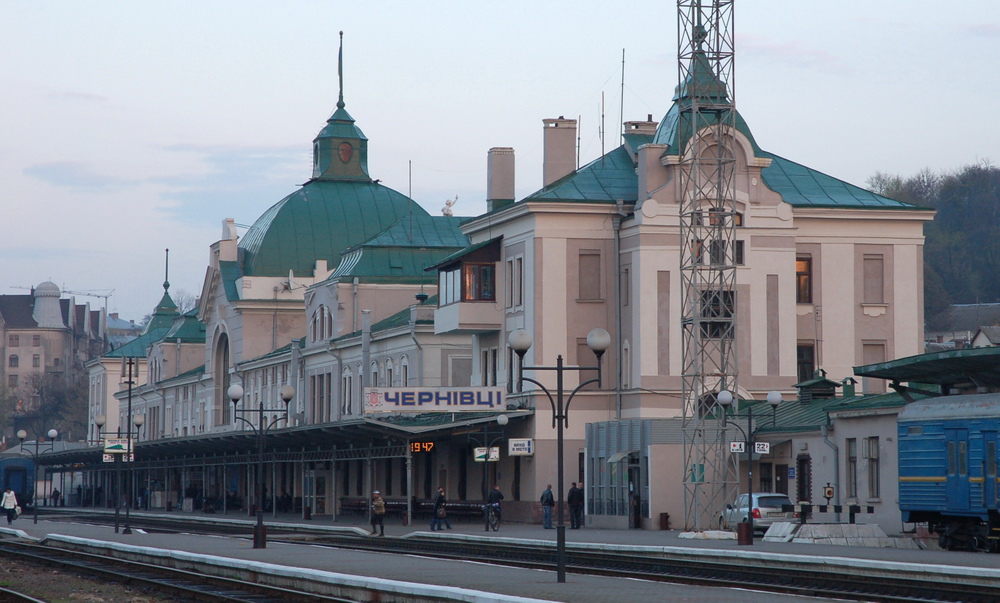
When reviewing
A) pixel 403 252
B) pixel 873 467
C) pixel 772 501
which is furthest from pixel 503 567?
pixel 403 252

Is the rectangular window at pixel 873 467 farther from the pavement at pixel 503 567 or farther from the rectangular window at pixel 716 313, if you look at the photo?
the rectangular window at pixel 716 313

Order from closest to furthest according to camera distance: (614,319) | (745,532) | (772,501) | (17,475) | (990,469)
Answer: (990,469) → (745,532) → (772,501) → (614,319) → (17,475)

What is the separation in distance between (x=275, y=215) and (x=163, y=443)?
1889 cm

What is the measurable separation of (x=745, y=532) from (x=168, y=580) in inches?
548

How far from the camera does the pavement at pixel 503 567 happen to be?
21.4 metres

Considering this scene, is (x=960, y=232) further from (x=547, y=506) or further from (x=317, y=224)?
(x=547, y=506)

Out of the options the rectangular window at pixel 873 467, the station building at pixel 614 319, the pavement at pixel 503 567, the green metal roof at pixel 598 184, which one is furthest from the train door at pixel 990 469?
the green metal roof at pixel 598 184

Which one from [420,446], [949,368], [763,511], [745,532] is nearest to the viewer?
[949,368]

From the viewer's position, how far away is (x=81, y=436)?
518 feet

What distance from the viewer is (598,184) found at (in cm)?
5612

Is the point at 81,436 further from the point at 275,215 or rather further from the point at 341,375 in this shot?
the point at 341,375

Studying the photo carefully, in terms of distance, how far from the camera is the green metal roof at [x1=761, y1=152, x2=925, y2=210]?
57.7 m

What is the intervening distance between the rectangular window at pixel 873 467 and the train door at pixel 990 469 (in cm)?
789

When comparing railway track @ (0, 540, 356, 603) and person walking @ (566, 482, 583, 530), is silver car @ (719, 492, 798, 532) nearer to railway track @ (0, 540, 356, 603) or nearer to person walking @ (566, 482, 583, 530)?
person walking @ (566, 482, 583, 530)
